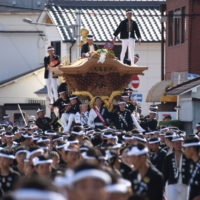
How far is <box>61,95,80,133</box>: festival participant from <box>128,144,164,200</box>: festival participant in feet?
44.1

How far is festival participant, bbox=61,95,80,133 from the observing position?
80.0 ft

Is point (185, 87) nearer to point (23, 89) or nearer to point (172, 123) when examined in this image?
point (172, 123)

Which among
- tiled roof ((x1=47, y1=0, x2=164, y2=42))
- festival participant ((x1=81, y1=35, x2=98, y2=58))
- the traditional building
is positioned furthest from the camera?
tiled roof ((x1=47, y1=0, x2=164, y2=42))

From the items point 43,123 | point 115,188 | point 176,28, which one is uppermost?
point 176,28

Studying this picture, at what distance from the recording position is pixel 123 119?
2311cm

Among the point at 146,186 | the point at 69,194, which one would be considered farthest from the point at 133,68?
the point at 69,194

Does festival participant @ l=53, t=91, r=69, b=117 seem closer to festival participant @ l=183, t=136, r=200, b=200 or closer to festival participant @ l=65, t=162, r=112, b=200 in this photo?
festival participant @ l=183, t=136, r=200, b=200

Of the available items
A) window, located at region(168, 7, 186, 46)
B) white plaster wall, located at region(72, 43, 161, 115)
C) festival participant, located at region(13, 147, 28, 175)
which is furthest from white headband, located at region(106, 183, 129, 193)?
white plaster wall, located at region(72, 43, 161, 115)

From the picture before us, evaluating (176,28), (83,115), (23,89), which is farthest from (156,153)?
(23,89)

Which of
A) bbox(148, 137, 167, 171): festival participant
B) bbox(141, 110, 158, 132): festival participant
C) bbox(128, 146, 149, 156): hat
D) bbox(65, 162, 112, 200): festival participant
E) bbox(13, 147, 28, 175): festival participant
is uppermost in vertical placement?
bbox(65, 162, 112, 200): festival participant

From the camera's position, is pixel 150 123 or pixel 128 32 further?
pixel 128 32

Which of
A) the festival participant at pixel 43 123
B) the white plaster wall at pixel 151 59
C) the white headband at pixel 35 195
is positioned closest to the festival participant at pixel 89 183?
the white headband at pixel 35 195

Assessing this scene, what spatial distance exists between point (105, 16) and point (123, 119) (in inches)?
Result: 1089

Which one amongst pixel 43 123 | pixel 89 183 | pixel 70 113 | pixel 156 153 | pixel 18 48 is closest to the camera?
pixel 89 183
